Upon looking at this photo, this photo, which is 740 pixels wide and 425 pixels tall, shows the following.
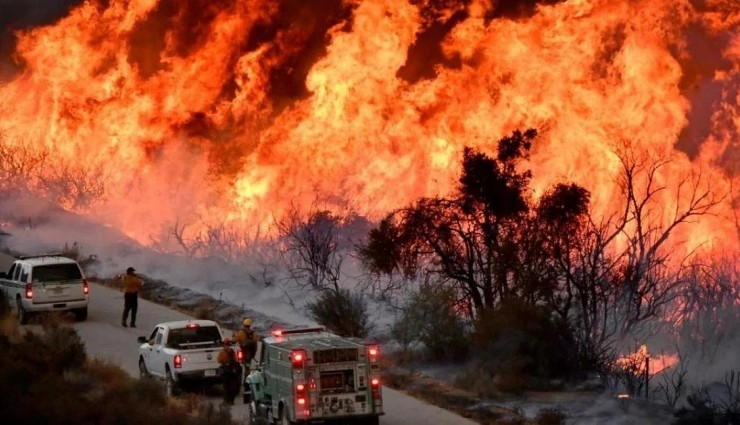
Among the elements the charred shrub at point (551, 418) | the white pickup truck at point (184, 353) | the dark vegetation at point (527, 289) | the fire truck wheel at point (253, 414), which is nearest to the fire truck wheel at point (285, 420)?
the fire truck wheel at point (253, 414)

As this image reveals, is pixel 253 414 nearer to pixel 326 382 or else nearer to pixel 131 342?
pixel 326 382

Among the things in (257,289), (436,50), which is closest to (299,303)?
(257,289)

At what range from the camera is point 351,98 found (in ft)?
180

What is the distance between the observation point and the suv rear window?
40688 mm

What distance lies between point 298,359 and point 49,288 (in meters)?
15.6

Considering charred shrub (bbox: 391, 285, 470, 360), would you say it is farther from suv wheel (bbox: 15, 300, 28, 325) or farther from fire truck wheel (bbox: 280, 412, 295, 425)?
fire truck wheel (bbox: 280, 412, 295, 425)

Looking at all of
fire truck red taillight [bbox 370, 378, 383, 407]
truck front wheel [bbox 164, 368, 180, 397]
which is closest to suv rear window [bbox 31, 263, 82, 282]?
truck front wheel [bbox 164, 368, 180, 397]

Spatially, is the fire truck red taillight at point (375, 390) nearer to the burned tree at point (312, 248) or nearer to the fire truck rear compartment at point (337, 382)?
the fire truck rear compartment at point (337, 382)

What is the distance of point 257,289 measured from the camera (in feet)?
160

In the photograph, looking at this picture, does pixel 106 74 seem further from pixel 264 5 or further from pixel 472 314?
pixel 472 314

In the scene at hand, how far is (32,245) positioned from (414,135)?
13933mm

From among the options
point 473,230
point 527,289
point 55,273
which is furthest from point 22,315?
point 527,289

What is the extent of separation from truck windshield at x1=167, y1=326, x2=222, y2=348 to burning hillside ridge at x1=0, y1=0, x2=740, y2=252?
53.7ft

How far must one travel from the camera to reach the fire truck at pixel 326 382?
2647 centimetres
